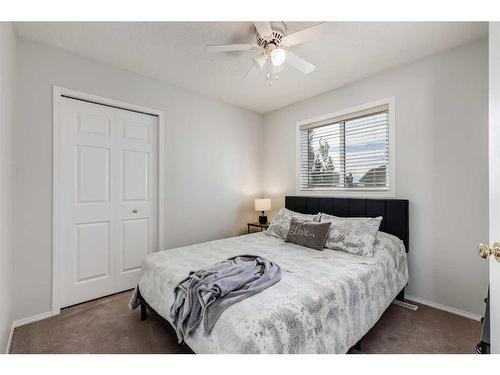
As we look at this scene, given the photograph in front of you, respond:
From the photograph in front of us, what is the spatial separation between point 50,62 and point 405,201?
372 cm

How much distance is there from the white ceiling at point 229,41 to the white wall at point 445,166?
20cm

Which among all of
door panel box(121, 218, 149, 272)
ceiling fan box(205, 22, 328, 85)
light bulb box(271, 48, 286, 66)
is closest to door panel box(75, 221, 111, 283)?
door panel box(121, 218, 149, 272)

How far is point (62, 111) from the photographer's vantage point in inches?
89.8

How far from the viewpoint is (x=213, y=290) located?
52.5 inches

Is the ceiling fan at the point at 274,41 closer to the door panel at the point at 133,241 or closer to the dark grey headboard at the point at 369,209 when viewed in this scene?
the dark grey headboard at the point at 369,209

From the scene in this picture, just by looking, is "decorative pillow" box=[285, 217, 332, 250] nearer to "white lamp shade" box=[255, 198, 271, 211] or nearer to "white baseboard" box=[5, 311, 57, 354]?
"white lamp shade" box=[255, 198, 271, 211]

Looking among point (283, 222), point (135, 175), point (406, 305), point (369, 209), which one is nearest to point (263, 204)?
point (283, 222)

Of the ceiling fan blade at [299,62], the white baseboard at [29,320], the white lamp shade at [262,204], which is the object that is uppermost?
the ceiling fan blade at [299,62]

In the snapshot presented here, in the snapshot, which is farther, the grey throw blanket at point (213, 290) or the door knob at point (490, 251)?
the grey throw blanket at point (213, 290)

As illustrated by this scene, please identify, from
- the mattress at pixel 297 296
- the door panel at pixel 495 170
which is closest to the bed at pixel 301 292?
the mattress at pixel 297 296

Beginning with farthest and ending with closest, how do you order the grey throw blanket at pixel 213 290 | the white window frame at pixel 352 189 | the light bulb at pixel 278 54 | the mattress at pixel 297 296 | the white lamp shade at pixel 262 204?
the white lamp shade at pixel 262 204
the white window frame at pixel 352 189
the light bulb at pixel 278 54
the grey throw blanket at pixel 213 290
the mattress at pixel 297 296

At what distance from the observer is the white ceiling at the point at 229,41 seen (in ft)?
Result: 6.33
